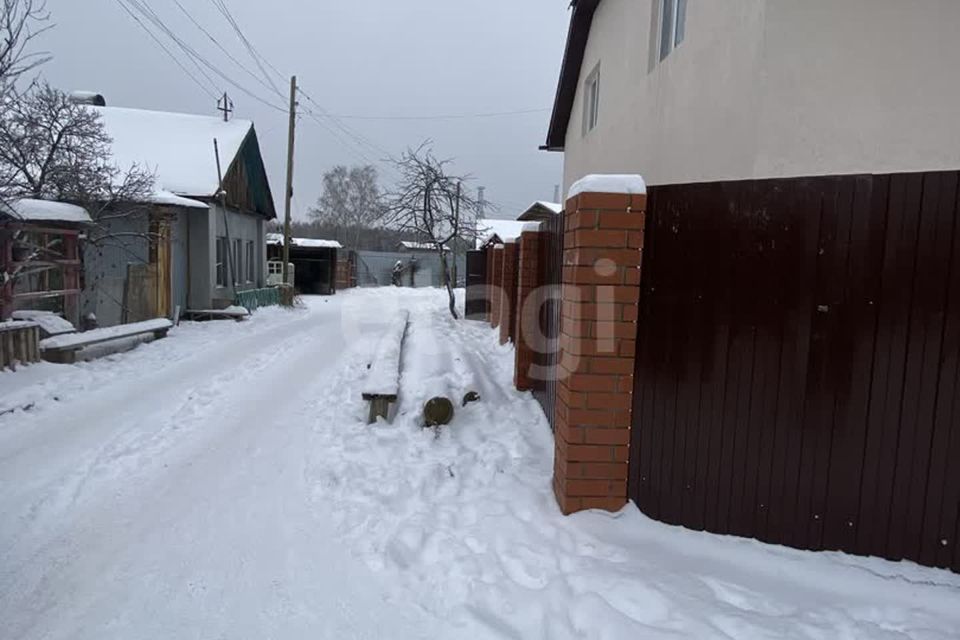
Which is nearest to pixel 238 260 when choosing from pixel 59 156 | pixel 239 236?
pixel 239 236

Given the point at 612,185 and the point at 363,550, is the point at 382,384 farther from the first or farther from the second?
the point at 612,185

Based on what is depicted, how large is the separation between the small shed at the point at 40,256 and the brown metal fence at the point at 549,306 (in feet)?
20.1

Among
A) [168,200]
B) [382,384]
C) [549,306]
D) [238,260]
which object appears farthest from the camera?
[238,260]

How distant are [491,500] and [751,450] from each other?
1421 millimetres

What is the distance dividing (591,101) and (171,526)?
30.9 feet

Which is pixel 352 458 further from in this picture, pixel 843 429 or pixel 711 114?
pixel 711 114

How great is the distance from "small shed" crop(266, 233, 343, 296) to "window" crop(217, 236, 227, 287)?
30.2 feet

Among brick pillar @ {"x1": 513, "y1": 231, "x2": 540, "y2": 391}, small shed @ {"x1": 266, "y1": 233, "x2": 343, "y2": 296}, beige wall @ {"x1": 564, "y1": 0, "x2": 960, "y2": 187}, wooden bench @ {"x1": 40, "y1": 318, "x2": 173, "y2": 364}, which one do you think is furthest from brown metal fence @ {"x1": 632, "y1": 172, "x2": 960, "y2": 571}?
small shed @ {"x1": 266, "y1": 233, "x2": 343, "y2": 296}

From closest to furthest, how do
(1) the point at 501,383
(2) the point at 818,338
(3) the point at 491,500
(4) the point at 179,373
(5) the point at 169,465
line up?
(2) the point at 818,338, (3) the point at 491,500, (5) the point at 169,465, (1) the point at 501,383, (4) the point at 179,373

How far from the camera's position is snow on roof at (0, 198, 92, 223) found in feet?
24.6

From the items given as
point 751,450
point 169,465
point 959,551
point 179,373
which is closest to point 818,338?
point 751,450

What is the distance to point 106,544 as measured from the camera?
298 centimetres

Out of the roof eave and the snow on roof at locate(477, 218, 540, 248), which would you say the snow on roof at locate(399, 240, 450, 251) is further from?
the roof eave

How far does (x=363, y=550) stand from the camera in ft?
9.53
